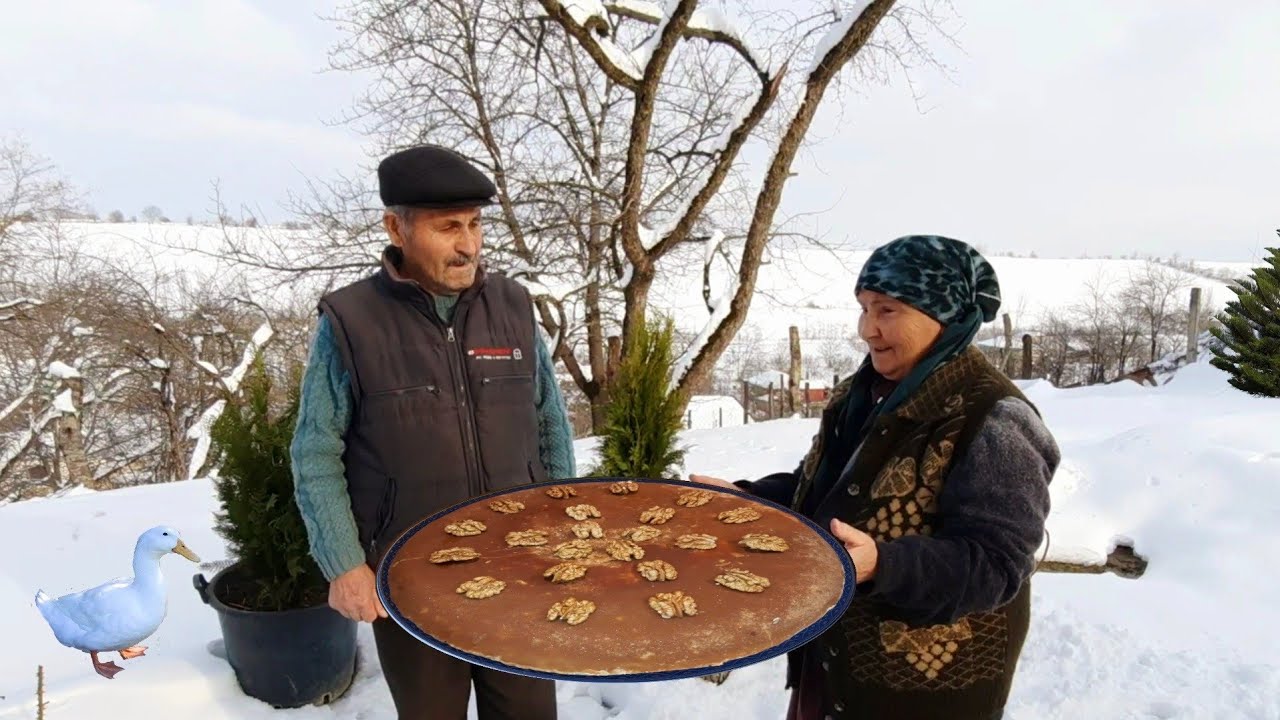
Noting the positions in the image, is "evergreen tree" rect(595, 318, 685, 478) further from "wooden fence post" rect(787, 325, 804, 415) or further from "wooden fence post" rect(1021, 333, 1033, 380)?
"wooden fence post" rect(1021, 333, 1033, 380)

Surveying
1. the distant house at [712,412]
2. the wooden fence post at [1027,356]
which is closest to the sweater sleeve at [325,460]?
the wooden fence post at [1027,356]

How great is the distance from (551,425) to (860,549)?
4.09ft

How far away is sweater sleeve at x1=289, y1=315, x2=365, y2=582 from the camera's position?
174 cm

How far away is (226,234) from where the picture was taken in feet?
26.5

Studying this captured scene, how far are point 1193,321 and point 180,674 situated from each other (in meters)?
21.7

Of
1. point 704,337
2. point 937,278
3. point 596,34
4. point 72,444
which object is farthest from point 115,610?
point 72,444

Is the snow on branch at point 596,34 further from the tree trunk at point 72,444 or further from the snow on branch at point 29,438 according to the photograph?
the snow on branch at point 29,438

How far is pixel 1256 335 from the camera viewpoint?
1166cm

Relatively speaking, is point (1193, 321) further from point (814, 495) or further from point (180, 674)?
point (180, 674)

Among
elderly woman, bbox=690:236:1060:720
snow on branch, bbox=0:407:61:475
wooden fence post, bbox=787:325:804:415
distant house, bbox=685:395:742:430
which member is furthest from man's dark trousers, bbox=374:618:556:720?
distant house, bbox=685:395:742:430

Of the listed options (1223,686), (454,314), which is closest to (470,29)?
(454,314)

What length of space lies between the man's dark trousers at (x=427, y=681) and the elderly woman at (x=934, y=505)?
3.32 ft

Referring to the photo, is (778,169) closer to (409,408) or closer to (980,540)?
(409,408)

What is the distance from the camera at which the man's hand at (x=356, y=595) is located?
1.71 meters
